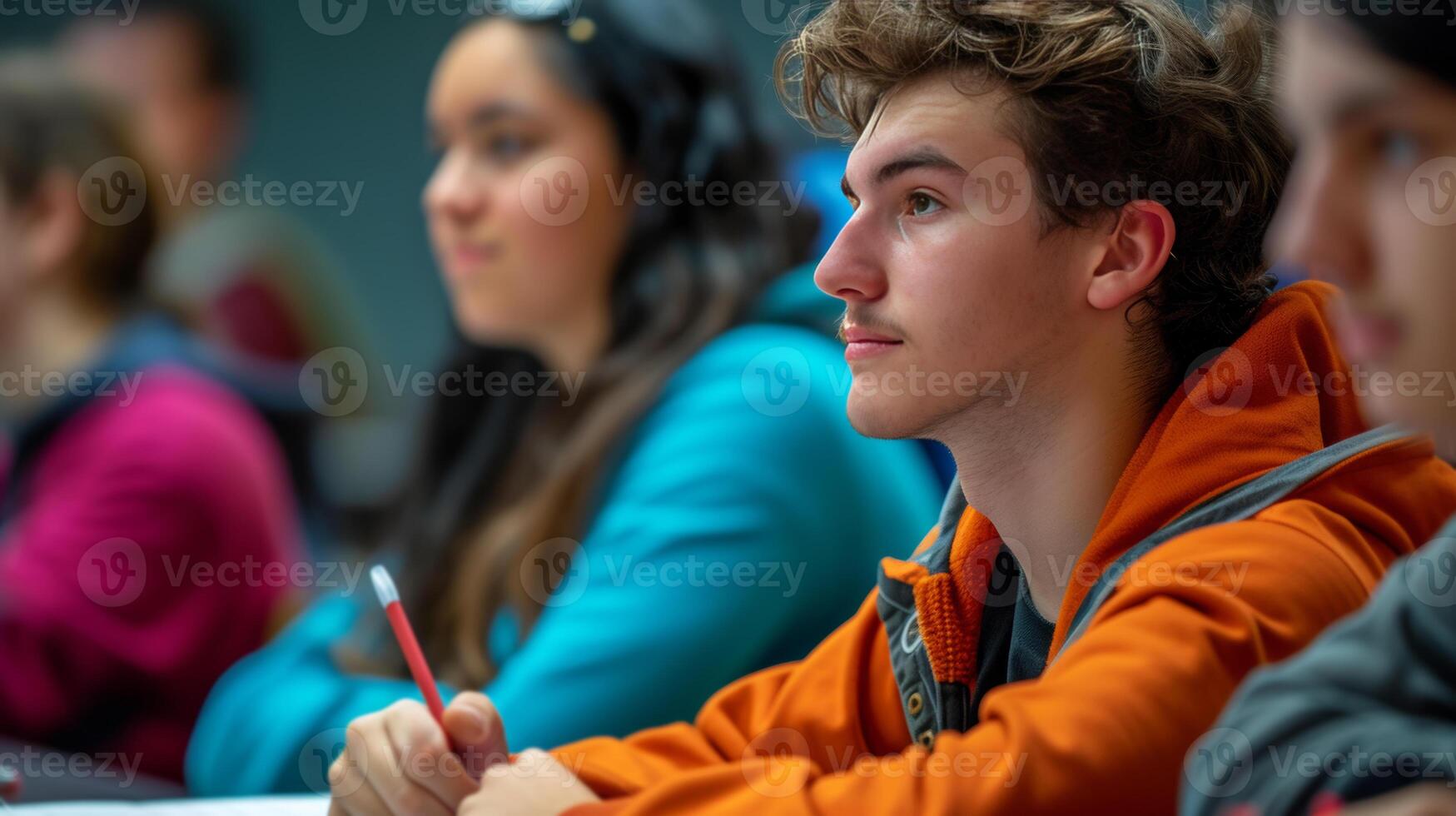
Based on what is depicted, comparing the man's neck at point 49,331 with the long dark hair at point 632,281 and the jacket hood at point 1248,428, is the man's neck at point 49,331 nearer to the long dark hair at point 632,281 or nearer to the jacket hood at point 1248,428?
the long dark hair at point 632,281

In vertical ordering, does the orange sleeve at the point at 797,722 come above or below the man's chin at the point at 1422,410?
below

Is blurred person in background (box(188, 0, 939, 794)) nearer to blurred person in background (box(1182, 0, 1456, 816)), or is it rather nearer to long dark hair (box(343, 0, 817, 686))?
long dark hair (box(343, 0, 817, 686))

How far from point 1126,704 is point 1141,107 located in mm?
403

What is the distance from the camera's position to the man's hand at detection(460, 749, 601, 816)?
80 cm

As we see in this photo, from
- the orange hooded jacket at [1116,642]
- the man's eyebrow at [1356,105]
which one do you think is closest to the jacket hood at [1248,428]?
the orange hooded jacket at [1116,642]

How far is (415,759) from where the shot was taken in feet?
2.87

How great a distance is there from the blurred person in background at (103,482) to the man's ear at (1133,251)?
1.44m

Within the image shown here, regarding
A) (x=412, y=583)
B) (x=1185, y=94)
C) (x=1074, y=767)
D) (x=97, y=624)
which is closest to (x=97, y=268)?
(x=97, y=624)

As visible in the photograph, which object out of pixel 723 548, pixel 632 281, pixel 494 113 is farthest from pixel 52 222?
pixel 723 548

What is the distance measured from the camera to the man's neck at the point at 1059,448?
0.89 metres

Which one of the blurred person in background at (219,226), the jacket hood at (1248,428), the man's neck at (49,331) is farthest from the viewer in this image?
the blurred person in background at (219,226)

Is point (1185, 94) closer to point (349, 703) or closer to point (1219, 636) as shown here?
point (1219, 636)

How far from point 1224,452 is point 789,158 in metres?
1.10

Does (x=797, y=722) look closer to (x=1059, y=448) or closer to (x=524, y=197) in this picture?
(x=1059, y=448)
